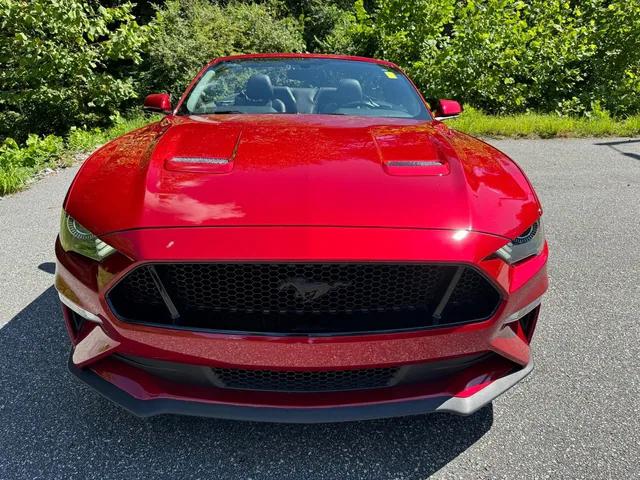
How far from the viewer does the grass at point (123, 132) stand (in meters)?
5.71

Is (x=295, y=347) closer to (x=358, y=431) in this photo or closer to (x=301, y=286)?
(x=301, y=286)

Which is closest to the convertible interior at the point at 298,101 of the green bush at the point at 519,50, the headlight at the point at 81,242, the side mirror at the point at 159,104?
the side mirror at the point at 159,104

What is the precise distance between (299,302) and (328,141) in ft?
2.99

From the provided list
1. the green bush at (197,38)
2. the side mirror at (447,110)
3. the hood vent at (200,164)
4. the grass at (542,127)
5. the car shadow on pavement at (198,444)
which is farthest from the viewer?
the green bush at (197,38)

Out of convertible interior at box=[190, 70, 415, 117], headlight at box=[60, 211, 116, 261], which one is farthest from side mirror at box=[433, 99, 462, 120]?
headlight at box=[60, 211, 116, 261]

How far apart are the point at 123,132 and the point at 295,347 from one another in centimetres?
771

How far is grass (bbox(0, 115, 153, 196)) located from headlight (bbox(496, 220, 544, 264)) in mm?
5081

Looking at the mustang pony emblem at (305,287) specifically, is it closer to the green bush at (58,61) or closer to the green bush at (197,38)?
the green bush at (58,61)

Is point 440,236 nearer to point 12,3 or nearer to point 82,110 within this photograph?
point 12,3

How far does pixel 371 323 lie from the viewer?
59.3 inches

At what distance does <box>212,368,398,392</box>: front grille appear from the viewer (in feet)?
5.09

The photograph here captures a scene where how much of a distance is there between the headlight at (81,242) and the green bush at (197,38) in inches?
329

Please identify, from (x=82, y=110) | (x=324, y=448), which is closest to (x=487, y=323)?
(x=324, y=448)

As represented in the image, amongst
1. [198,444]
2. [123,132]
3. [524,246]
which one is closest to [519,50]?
[123,132]
